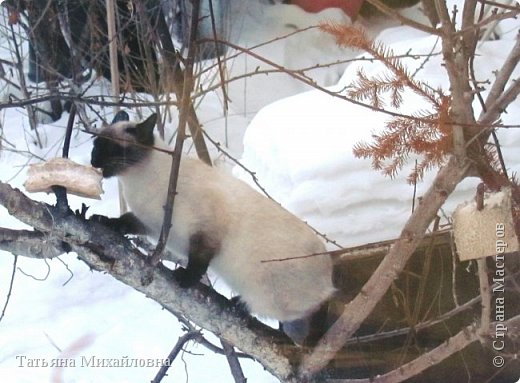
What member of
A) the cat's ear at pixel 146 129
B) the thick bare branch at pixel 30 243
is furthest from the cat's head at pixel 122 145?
the thick bare branch at pixel 30 243

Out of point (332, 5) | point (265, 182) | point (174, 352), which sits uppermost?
point (332, 5)

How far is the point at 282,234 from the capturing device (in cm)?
91

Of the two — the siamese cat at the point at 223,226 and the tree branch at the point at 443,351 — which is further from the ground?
the siamese cat at the point at 223,226

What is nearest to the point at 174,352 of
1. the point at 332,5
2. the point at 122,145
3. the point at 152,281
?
the point at 152,281

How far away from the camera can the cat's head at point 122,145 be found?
2.96ft

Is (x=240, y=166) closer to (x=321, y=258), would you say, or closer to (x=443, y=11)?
(x=321, y=258)

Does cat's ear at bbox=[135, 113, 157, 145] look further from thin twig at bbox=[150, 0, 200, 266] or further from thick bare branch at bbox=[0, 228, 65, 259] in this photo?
thick bare branch at bbox=[0, 228, 65, 259]

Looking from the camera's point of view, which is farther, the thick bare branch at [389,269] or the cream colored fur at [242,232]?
the cream colored fur at [242,232]

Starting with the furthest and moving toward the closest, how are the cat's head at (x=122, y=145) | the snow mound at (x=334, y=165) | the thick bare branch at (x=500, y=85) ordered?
the snow mound at (x=334, y=165) → the cat's head at (x=122, y=145) → the thick bare branch at (x=500, y=85)

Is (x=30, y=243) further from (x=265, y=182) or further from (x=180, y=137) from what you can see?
(x=265, y=182)

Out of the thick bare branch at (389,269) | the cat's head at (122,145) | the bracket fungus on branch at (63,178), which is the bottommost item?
the thick bare branch at (389,269)

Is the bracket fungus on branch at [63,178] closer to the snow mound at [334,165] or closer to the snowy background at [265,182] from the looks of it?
the snowy background at [265,182]

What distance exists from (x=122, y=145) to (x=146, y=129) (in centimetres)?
4

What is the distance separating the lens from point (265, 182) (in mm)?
1059
